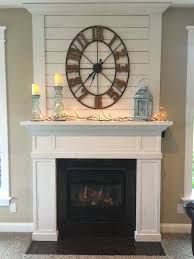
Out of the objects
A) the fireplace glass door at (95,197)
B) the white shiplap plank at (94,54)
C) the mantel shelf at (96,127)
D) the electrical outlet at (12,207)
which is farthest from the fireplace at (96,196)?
the white shiplap plank at (94,54)

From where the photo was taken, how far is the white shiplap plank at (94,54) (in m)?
3.74

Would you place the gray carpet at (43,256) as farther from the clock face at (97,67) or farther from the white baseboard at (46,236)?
the clock face at (97,67)

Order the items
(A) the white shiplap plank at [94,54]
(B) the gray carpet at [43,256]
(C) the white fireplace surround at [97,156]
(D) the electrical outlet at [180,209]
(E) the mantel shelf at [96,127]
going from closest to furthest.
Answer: (B) the gray carpet at [43,256]
(E) the mantel shelf at [96,127]
(C) the white fireplace surround at [97,156]
(A) the white shiplap plank at [94,54]
(D) the electrical outlet at [180,209]

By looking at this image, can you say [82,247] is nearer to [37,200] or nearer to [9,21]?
[37,200]

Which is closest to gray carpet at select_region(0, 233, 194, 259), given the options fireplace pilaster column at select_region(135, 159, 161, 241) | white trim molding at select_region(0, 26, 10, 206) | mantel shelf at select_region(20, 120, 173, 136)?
fireplace pilaster column at select_region(135, 159, 161, 241)

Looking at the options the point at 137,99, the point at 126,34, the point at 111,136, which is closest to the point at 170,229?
the point at 111,136

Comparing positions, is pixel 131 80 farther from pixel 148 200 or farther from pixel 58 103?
pixel 148 200

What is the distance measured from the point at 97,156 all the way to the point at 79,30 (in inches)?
55.0

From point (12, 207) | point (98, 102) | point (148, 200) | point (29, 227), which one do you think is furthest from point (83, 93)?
point (29, 227)

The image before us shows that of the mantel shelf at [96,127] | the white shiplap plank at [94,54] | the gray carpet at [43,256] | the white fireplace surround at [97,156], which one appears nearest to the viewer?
the gray carpet at [43,256]

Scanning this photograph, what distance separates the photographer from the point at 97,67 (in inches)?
148

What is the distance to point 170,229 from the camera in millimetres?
3959

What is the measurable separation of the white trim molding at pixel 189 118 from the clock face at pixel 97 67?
27.5 inches

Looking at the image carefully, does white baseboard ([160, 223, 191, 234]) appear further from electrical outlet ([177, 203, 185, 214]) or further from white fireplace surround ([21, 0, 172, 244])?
white fireplace surround ([21, 0, 172, 244])
